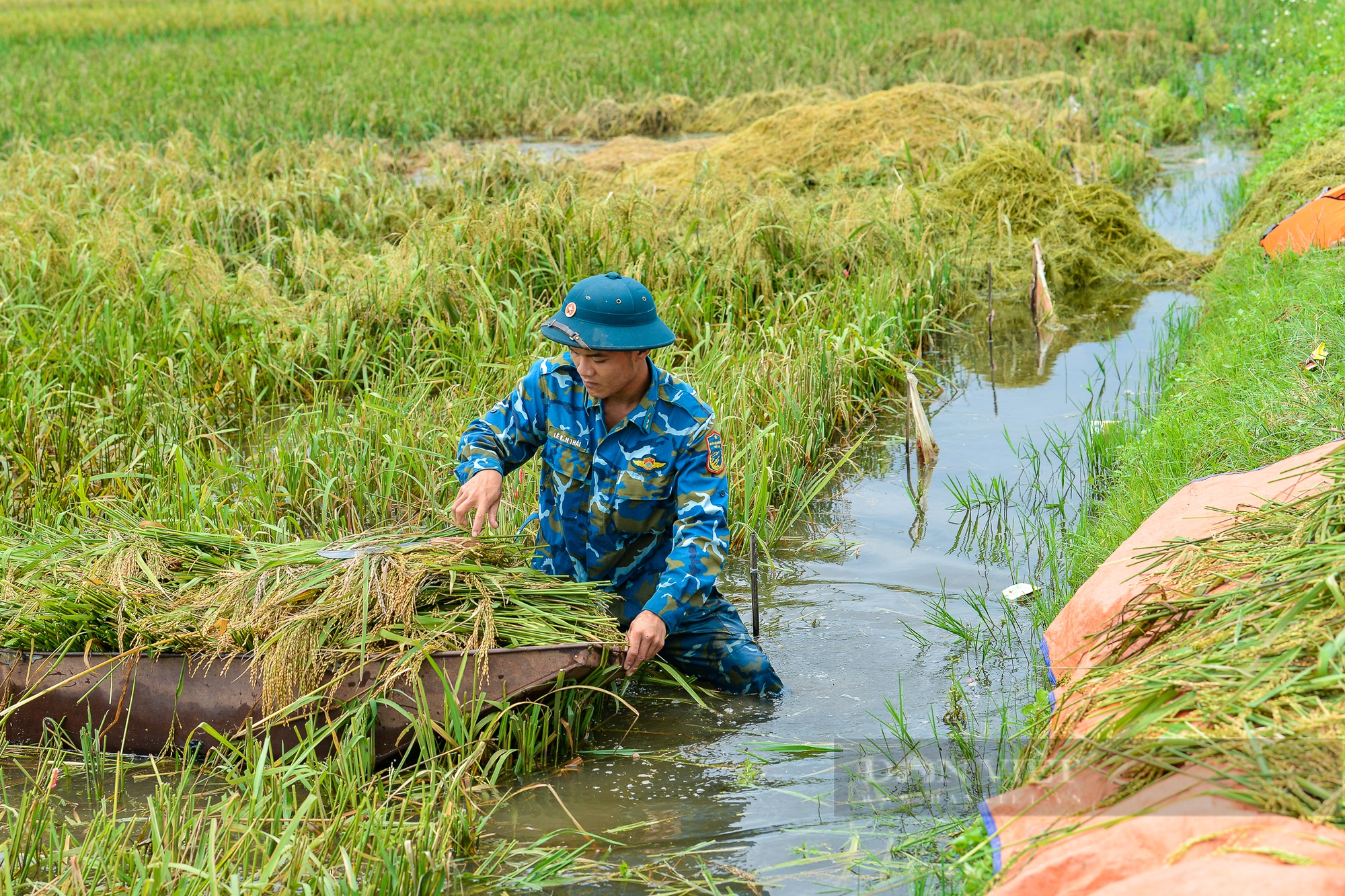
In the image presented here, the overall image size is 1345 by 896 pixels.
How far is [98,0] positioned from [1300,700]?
35.5m

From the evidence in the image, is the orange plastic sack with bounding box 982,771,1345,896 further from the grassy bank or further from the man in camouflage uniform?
the grassy bank

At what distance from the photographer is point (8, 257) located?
626cm

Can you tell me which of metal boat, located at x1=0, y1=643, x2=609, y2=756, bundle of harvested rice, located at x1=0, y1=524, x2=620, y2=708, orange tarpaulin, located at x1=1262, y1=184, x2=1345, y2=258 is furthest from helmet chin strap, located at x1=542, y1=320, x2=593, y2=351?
orange tarpaulin, located at x1=1262, y1=184, x2=1345, y2=258

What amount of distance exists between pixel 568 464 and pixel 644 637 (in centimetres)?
62

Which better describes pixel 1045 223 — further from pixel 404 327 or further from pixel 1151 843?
pixel 1151 843

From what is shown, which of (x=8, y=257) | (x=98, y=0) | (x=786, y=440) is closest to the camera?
(x=786, y=440)

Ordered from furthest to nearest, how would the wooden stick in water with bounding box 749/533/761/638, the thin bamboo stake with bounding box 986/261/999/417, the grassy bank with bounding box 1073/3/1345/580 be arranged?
1. the thin bamboo stake with bounding box 986/261/999/417
2. the grassy bank with bounding box 1073/3/1345/580
3. the wooden stick in water with bounding box 749/533/761/638

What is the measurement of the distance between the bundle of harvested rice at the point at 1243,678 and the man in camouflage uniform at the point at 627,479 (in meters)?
1.05

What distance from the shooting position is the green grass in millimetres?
13344

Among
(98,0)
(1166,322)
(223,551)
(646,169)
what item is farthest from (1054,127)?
(98,0)

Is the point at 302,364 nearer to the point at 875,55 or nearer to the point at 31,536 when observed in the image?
the point at 31,536

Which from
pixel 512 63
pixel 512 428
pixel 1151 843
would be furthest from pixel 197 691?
pixel 512 63

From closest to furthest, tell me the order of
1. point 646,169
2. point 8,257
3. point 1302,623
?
point 1302,623, point 8,257, point 646,169

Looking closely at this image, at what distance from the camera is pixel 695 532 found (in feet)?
10.2
